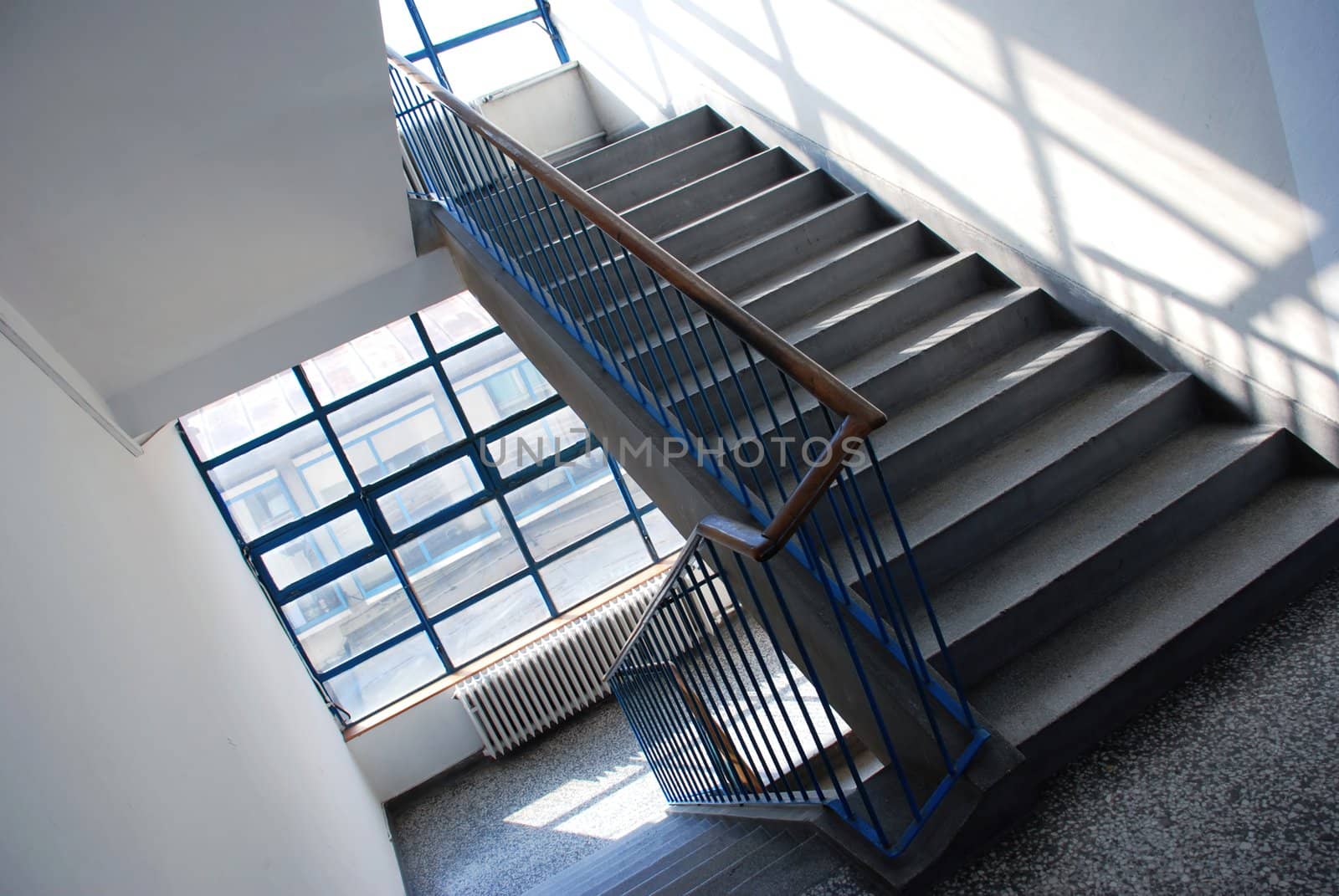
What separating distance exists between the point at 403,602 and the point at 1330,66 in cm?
688

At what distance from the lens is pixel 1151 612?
2.72m

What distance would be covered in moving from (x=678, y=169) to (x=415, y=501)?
145 inches

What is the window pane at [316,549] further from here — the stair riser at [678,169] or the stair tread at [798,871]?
the stair tread at [798,871]

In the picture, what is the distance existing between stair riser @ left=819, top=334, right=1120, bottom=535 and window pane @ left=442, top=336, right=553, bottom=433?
4.65 metres

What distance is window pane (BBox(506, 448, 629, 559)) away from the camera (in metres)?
7.88

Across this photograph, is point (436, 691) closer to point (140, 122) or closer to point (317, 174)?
point (317, 174)

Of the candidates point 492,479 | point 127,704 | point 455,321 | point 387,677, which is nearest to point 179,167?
point 127,704

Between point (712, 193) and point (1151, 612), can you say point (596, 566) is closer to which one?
point (712, 193)

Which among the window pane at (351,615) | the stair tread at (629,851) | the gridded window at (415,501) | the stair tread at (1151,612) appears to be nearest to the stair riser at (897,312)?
the stair tread at (1151,612)

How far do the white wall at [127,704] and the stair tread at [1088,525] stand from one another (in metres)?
2.15

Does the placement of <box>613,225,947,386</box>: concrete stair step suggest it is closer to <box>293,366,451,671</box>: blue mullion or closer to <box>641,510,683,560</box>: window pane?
<box>293,366,451,671</box>: blue mullion

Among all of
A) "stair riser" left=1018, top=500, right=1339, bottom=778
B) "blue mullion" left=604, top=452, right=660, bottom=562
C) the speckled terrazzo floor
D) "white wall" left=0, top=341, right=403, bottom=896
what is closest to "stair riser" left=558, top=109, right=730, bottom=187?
"white wall" left=0, top=341, right=403, bottom=896

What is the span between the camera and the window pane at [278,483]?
23.1 ft

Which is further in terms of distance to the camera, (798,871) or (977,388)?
(977,388)
